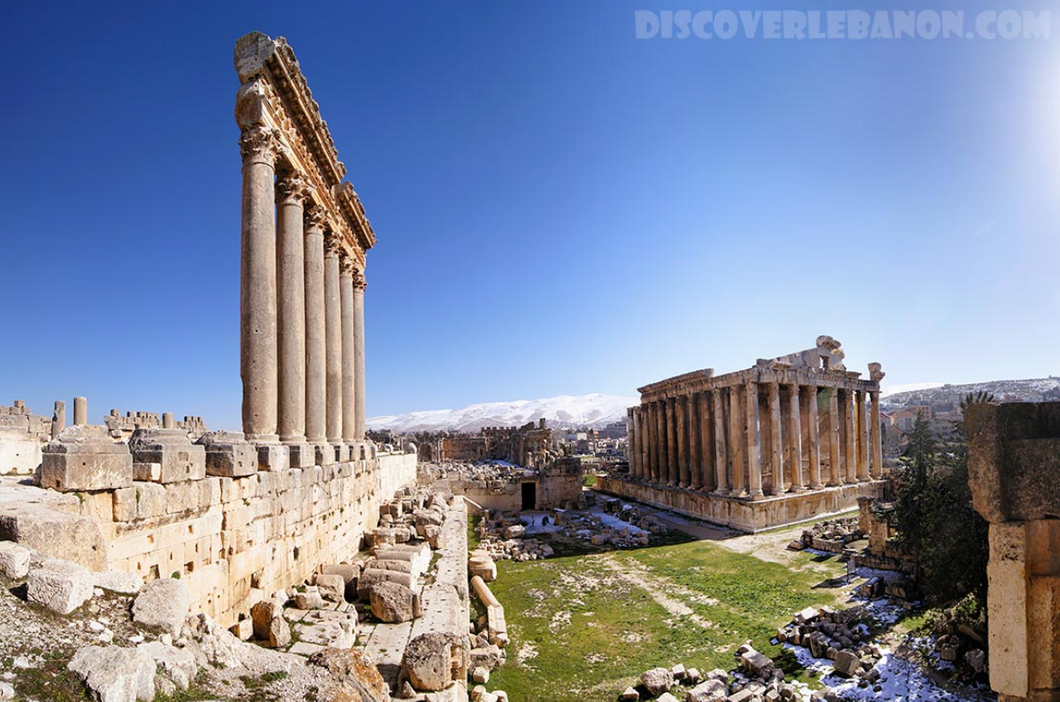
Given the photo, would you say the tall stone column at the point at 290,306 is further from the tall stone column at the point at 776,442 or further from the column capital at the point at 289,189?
the tall stone column at the point at 776,442

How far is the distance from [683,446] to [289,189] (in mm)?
25614

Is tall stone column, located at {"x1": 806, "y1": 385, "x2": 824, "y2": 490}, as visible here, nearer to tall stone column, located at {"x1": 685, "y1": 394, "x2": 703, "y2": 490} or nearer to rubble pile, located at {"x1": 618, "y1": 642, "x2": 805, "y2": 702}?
tall stone column, located at {"x1": 685, "y1": 394, "x2": 703, "y2": 490}

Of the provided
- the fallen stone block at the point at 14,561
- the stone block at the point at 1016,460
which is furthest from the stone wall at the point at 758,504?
the fallen stone block at the point at 14,561

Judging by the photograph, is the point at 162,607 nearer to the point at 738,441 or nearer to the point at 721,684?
the point at 721,684

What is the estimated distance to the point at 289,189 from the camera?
11961 mm

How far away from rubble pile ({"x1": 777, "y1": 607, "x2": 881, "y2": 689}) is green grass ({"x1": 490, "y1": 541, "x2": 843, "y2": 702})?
21.6 inches

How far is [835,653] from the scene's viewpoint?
1073 centimetres

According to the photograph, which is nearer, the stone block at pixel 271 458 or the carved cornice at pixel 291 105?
the stone block at pixel 271 458

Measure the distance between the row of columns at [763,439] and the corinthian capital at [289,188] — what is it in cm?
2107

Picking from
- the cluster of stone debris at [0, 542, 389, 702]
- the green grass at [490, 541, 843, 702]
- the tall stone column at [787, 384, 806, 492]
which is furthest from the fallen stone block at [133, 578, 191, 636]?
the tall stone column at [787, 384, 806, 492]

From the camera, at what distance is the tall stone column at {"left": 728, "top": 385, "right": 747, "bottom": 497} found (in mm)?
25953

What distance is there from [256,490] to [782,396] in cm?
2752

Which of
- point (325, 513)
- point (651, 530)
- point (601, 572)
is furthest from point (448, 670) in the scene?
point (651, 530)

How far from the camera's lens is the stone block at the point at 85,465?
4777 millimetres
